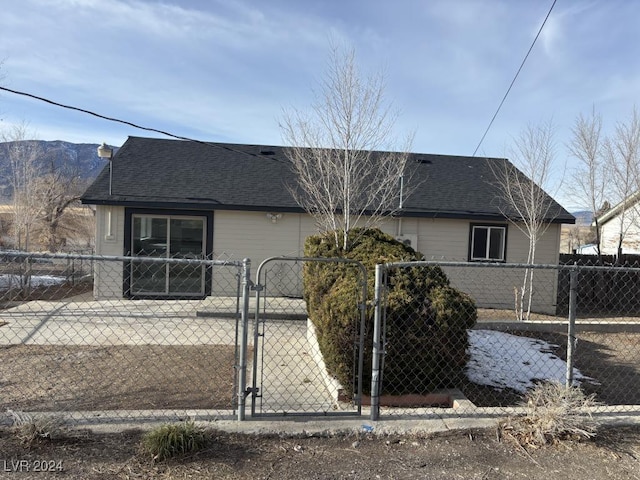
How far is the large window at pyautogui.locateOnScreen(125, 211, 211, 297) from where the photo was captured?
1158cm

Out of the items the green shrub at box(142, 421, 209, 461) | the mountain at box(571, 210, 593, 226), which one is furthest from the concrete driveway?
the mountain at box(571, 210, 593, 226)

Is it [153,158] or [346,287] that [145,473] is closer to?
[346,287]

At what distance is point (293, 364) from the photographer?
6082 mm

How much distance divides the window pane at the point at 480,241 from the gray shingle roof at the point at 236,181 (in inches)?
20.5

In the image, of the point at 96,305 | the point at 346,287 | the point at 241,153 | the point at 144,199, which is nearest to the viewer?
the point at 346,287

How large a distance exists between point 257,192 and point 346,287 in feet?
26.3

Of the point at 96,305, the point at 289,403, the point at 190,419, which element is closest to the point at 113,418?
the point at 190,419

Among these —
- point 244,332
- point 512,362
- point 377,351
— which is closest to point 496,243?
point 512,362

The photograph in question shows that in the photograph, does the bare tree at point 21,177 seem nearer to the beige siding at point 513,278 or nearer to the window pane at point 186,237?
the window pane at point 186,237

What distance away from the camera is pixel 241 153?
1441cm

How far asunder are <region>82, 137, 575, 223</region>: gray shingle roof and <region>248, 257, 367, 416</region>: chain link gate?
3.42 m

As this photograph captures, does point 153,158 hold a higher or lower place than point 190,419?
higher

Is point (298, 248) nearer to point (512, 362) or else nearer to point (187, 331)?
point (187, 331)

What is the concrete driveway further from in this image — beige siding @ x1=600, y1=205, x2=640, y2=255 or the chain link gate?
beige siding @ x1=600, y1=205, x2=640, y2=255
